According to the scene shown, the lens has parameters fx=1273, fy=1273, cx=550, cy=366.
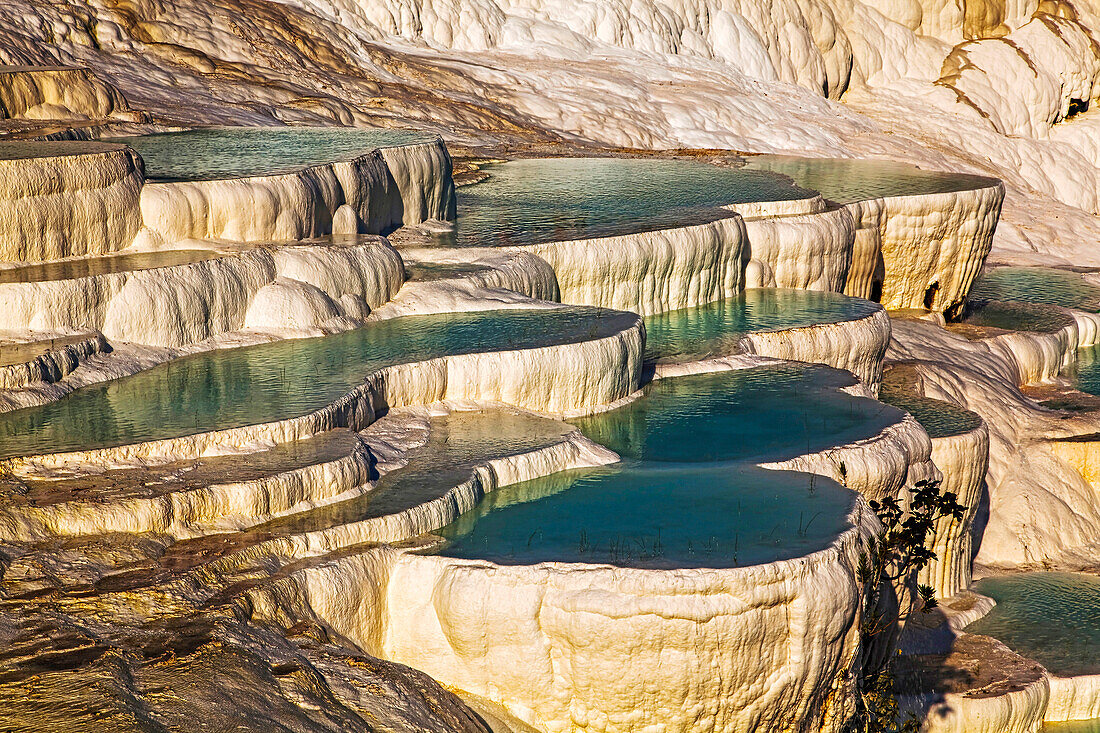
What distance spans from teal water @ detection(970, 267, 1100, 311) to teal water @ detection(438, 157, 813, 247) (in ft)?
14.4

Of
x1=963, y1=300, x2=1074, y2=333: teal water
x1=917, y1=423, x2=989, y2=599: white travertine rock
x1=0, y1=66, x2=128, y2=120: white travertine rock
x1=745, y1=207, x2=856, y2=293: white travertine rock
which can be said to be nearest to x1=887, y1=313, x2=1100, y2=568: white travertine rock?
x1=745, y1=207, x2=856, y2=293: white travertine rock

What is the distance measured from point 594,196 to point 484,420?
645 cm

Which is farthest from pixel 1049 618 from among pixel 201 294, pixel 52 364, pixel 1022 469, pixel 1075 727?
pixel 52 364

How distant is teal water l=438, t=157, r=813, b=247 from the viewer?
43.5 ft

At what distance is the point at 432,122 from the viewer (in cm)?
1866

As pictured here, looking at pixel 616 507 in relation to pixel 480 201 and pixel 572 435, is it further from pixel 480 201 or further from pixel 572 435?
pixel 480 201

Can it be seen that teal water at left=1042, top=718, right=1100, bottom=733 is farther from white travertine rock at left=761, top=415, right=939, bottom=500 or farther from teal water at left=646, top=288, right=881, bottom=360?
teal water at left=646, top=288, right=881, bottom=360

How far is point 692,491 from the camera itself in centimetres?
823

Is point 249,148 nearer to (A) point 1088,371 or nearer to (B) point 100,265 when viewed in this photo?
(B) point 100,265

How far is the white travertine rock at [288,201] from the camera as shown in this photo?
1071 cm

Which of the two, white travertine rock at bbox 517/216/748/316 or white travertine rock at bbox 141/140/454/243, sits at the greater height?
white travertine rock at bbox 141/140/454/243

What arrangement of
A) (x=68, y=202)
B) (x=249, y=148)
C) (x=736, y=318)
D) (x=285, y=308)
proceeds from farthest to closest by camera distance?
(x=249, y=148)
(x=736, y=318)
(x=285, y=308)
(x=68, y=202)

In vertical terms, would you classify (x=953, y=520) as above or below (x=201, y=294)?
below

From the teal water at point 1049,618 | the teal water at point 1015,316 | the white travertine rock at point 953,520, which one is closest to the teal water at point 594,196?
the teal water at point 1015,316
